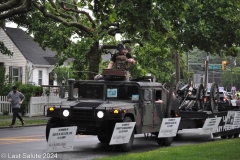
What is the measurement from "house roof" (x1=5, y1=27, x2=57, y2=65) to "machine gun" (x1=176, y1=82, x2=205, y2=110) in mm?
26730

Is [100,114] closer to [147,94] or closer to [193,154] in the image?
[147,94]

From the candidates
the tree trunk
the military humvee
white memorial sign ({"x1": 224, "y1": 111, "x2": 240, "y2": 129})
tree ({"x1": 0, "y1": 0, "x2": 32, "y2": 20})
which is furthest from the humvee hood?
the tree trunk

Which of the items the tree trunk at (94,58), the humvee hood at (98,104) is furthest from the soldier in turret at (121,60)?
the tree trunk at (94,58)

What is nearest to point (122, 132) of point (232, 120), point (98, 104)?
point (98, 104)

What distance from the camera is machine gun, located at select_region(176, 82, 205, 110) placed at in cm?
1911

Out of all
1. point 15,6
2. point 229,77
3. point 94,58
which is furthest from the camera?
point 229,77

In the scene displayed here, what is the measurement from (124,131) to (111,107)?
74 centimetres

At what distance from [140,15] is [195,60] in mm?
91217

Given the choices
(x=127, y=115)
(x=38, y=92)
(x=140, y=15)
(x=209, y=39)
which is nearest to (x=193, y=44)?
(x=209, y=39)

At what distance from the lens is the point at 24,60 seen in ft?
144

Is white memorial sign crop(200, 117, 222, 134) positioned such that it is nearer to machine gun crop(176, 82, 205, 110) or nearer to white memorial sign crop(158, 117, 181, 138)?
machine gun crop(176, 82, 205, 110)

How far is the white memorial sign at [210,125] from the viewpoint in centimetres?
1772

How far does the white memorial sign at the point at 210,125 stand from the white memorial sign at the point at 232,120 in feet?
2.49

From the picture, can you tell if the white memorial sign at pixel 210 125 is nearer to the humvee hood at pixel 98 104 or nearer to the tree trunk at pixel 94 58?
the humvee hood at pixel 98 104
